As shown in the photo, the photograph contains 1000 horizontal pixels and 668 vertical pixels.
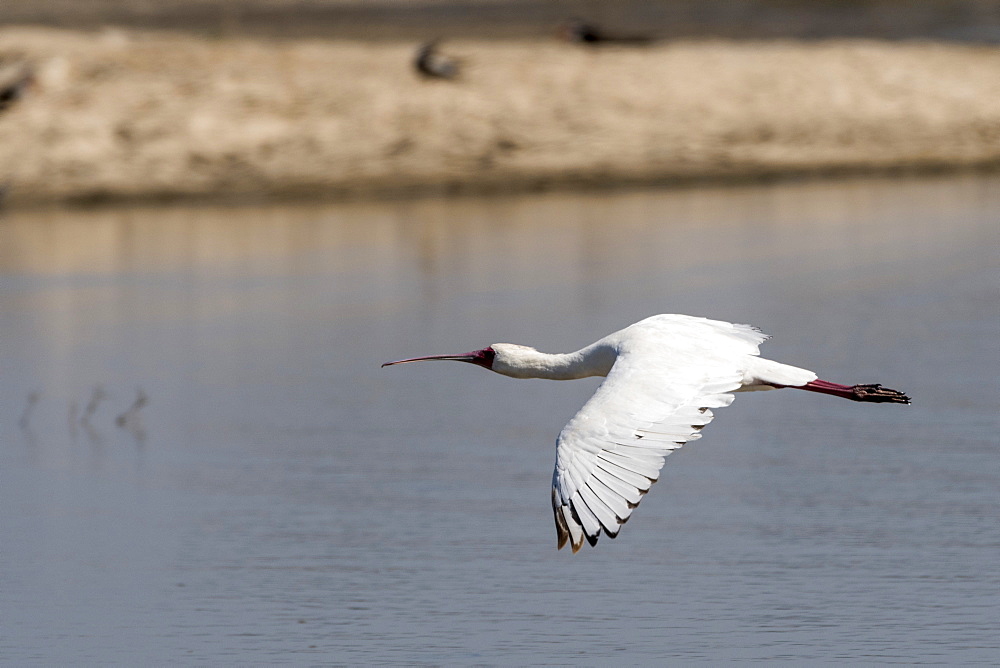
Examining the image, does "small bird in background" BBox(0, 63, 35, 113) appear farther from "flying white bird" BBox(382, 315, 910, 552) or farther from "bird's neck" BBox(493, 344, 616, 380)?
"bird's neck" BBox(493, 344, 616, 380)

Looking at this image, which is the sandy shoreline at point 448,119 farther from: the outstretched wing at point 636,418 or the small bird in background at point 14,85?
the outstretched wing at point 636,418

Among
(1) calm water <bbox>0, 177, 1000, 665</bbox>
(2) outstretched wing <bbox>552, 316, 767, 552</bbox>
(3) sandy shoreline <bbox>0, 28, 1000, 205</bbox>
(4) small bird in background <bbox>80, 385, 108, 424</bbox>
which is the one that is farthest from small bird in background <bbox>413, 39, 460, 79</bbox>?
(2) outstretched wing <bbox>552, 316, 767, 552</bbox>

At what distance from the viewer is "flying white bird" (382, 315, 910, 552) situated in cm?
620

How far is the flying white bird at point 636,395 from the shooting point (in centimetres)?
620

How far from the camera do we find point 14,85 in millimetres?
18859

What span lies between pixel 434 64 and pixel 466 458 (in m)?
11.1

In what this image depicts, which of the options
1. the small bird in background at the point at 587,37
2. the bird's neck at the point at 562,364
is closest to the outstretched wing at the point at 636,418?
the bird's neck at the point at 562,364

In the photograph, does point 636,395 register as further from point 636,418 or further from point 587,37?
point 587,37

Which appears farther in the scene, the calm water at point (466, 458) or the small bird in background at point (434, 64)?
the small bird in background at point (434, 64)

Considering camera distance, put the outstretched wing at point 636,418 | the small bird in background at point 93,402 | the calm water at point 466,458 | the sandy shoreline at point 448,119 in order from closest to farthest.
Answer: the outstretched wing at point 636,418 → the calm water at point 466,458 → the small bird in background at point 93,402 → the sandy shoreline at point 448,119

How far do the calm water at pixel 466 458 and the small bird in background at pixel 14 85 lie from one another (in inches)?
136

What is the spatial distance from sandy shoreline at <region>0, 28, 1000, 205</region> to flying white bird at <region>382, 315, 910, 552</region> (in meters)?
10.1

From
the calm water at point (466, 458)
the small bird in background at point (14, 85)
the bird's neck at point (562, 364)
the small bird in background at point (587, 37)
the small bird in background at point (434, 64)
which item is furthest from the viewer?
the small bird in background at point (587, 37)

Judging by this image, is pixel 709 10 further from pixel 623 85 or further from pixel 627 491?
pixel 627 491
